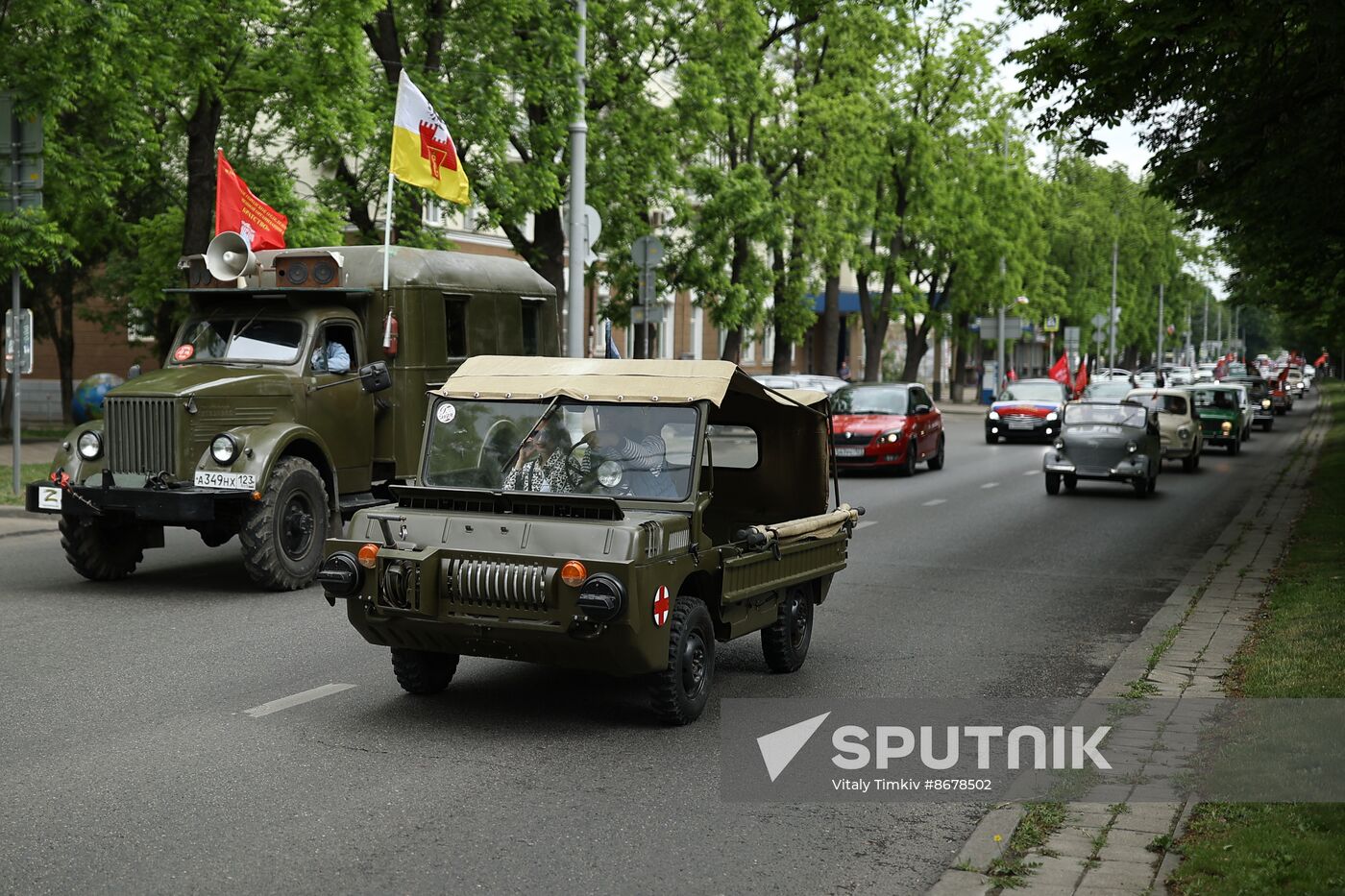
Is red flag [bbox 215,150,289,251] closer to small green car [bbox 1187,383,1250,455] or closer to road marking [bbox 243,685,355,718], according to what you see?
road marking [bbox 243,685,355,718]

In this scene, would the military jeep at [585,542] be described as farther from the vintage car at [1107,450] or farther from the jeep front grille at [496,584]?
the vintage car at [1107,450]

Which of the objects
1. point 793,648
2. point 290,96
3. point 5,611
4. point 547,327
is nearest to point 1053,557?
point 547,327

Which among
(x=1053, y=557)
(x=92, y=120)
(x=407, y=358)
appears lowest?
(x=1053, y=557)

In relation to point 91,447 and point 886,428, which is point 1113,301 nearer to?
point 886,428

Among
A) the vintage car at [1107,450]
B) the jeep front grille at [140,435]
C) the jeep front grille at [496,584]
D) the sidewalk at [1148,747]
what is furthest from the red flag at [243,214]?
the vintage car at [1107,450]

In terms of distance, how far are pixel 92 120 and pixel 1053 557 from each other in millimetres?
17909

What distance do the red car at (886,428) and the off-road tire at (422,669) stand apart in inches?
722

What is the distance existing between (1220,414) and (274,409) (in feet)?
91.1

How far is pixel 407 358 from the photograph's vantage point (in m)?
14.1

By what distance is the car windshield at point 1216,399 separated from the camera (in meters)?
36.0

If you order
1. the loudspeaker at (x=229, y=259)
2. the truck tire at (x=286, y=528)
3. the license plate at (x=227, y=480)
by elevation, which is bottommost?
the truck tire at (x=286, y=528)

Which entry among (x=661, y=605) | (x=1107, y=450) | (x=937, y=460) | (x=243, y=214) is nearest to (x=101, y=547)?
(x=243, y=214)

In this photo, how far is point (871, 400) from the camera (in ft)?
92.3

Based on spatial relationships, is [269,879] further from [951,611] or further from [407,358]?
[407,358]
